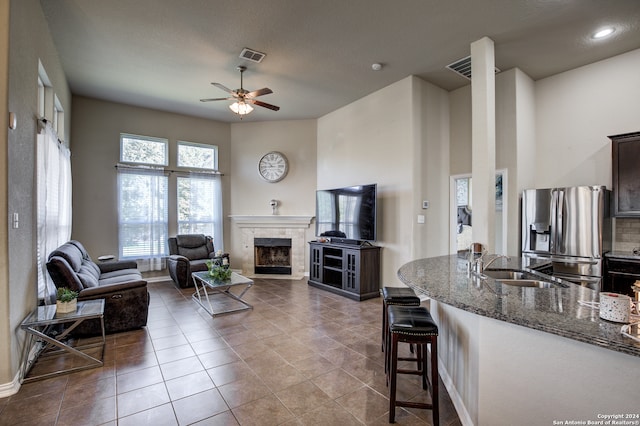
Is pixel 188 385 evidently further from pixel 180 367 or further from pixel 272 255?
pixel 272 255

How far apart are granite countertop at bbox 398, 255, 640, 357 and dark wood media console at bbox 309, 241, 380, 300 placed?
247 centimetres

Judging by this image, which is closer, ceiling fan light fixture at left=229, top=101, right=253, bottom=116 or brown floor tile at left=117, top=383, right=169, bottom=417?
brown floor tile at left=117, top=383, right=169, bottom=417

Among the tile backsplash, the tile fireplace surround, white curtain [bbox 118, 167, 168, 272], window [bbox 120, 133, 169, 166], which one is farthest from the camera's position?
the tile fireplace surround

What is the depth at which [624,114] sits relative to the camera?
3957 millimetres

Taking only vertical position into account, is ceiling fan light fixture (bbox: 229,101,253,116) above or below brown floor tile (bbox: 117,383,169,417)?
above

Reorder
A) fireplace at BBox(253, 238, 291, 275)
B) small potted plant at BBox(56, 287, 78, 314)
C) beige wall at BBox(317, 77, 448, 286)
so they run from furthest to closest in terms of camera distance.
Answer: fireplace at BBox(253, 238, 291, 275), beige wall at BBox(317, 77, 448, 286), small potted plant at BBox(56, 287, 78, 314)

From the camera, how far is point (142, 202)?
6004 millimetres

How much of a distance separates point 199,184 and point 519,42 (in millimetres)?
6013

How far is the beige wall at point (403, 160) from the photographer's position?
4766 mm

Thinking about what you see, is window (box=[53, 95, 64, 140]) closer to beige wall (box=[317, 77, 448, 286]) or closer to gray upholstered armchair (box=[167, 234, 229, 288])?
gray upholstered armchair (box=[167, 234, 229, 288])

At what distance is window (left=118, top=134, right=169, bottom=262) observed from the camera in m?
5.84

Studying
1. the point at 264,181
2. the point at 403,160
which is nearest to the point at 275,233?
the point at 264,181

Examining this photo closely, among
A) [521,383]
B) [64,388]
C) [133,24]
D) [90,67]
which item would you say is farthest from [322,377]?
[90,67]

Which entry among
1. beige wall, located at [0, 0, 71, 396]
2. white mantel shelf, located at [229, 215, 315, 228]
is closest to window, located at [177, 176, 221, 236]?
white mantel shelf, located at [229, 215, 315, 228]
